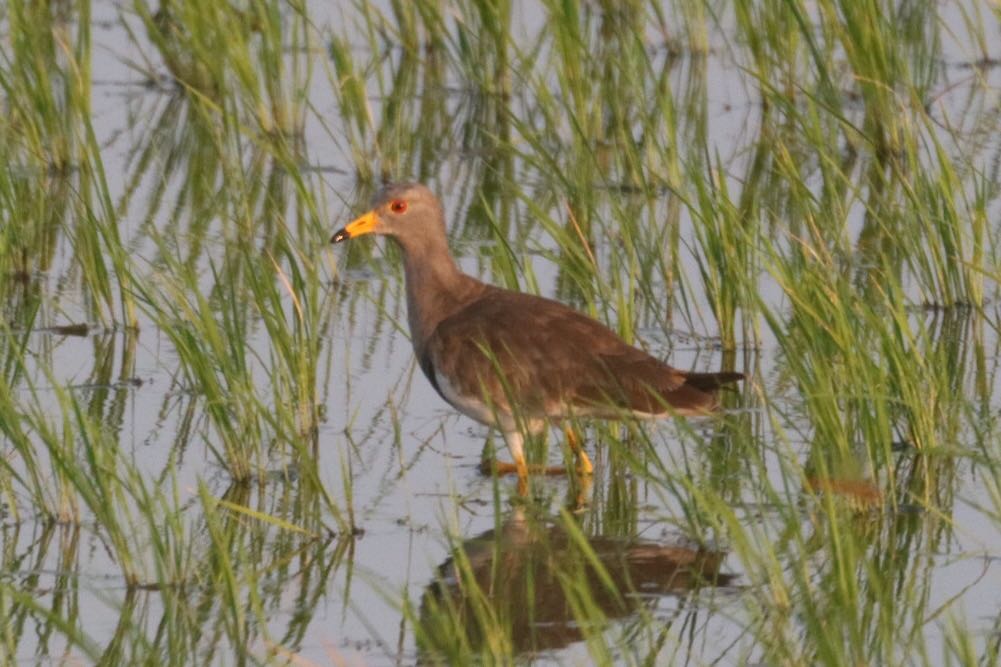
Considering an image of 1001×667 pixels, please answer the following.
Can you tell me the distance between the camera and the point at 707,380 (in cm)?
Answer: 746

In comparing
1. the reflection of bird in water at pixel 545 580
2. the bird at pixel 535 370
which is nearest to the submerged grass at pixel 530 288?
the reflection of bird in water at pixel 545 580

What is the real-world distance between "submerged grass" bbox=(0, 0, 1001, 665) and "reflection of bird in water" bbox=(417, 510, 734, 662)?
0.06 ft

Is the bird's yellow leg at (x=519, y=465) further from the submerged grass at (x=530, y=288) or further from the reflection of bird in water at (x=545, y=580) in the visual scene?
the reflection of bird in water at (x=545, y=580)

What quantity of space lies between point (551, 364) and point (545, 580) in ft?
3.60

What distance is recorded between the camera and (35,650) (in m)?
6.08

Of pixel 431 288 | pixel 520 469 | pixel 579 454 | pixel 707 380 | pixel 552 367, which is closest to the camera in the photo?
pixel 707 380

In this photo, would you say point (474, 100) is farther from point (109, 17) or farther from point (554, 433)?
point (554, 433)

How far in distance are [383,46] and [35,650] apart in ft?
29.1

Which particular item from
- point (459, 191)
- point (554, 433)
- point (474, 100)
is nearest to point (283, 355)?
point (554, 433)

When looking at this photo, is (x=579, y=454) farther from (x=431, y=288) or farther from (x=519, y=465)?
(x=431, y=288)

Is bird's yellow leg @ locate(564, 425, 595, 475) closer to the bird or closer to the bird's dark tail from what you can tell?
the bird

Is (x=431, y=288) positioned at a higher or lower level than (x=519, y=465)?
higher

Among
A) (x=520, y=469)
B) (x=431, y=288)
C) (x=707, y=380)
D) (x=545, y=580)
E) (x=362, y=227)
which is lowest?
(x=545, y=580)

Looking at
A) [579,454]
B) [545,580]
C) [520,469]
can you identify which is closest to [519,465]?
[520,469]
